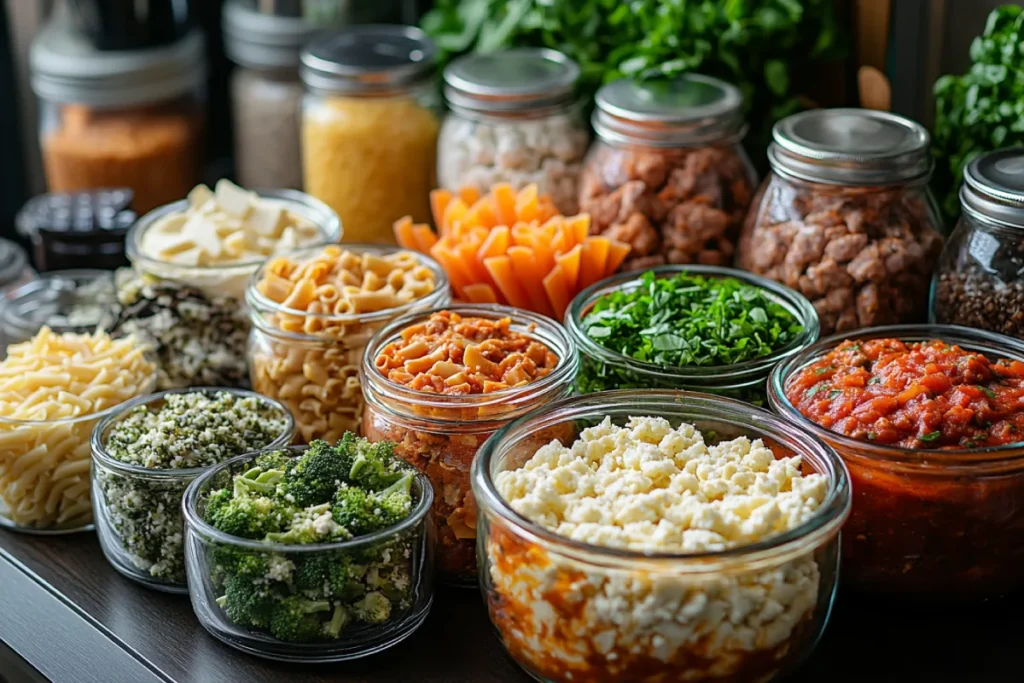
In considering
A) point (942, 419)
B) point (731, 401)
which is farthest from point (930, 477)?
point (731, 401)

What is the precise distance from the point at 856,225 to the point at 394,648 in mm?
887

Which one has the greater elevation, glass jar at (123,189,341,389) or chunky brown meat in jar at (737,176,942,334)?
chunky brown meat in jar at (737,176,942,334)

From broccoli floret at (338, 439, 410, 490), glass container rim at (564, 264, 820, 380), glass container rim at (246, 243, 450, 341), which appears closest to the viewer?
broccoli floret at (338, 439, 410, 490)

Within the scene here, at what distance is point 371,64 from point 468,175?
0.31 metres

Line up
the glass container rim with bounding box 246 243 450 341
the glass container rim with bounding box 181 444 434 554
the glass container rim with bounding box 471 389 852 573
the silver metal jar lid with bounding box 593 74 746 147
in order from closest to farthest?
1. the glass container rim with bounding box 471 389 852 573
2. the glass container rim with bounding box 181 444 434 554
3. the glass container rim with bounding box 246 243 450 341
4. the silver metal jar lid with bounding box 593 74 746 147

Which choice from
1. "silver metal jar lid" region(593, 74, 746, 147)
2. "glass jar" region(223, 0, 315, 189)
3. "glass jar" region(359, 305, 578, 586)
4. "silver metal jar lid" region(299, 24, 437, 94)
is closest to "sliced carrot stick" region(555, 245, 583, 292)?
"silver metal jar lid" region(593, 74, 746, 147)

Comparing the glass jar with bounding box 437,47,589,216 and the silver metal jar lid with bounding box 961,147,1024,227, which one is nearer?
the silver metal jar lid with bounding box 961,147,1024,227

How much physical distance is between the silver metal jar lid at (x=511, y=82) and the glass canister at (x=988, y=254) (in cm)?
74

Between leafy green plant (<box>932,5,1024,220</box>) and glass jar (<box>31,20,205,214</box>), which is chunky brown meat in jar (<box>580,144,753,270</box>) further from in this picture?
glass jar (<box>31,20,205,214</box>)

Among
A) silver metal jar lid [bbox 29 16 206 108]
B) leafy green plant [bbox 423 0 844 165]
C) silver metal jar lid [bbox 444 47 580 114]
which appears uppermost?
leafy green plant [bbox 423 0 844 165]

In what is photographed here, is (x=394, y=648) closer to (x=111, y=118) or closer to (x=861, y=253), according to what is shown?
(x=861, y=253)

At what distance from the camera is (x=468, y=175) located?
2.11 meters

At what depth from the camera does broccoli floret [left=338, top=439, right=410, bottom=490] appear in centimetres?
138

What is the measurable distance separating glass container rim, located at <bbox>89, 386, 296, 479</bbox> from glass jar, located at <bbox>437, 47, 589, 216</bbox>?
649 mm
